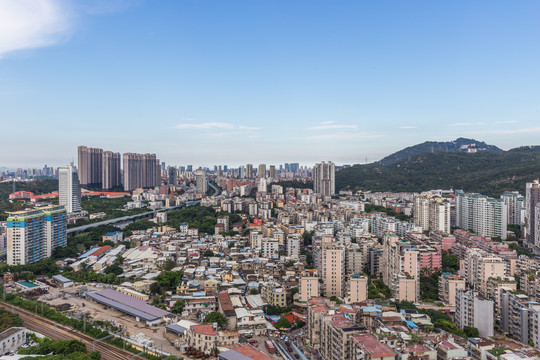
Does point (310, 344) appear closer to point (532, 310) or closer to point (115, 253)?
point (532, 310)

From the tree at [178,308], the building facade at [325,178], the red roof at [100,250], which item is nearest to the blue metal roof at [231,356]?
the tree at [178,308]

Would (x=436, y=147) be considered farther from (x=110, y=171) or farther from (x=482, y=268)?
(x=482, y=268)

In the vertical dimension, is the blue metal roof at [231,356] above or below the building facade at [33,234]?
below

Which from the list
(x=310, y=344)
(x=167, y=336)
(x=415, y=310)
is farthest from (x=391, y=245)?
(x=167, y=336)

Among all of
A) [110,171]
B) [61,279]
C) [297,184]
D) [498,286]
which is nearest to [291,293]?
[498,286]

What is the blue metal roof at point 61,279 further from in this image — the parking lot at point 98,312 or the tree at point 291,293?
the tree at point 291,293

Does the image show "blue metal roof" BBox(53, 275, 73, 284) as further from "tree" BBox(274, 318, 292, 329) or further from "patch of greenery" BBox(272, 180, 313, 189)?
"patch of greenery" BBox(272, 180, 313, 189)
